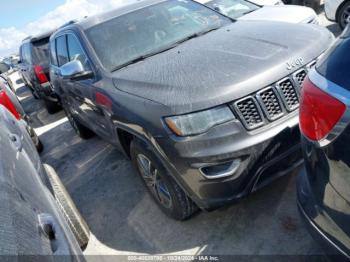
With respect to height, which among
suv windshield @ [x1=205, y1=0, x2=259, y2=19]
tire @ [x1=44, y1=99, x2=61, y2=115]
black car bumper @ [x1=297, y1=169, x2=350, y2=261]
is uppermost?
black car bumper @ [x1=297, y1=169, x2=350, y2=261]

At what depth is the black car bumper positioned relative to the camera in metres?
1.52

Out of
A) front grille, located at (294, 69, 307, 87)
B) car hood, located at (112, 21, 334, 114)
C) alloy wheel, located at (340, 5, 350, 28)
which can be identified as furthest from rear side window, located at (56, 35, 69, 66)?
alloy wheel, located at (340, 5, 350, 28)

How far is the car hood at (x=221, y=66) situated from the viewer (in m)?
2.31

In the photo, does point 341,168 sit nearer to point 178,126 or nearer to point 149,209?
point 178,126

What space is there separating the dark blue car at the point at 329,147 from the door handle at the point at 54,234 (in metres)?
1.18

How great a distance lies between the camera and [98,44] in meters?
3.49

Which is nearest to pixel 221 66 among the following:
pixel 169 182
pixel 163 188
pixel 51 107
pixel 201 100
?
pixel 201 100

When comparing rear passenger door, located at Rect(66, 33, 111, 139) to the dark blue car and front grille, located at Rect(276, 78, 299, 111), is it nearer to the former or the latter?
front grille, located at Rect(276, 78, 299, 111)

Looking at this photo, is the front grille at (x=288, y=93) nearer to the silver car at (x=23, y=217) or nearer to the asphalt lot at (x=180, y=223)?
the asphalt lot at (x=180, y=223)

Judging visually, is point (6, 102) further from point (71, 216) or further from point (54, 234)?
point (54, 234)

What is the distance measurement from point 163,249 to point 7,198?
70.8 inches

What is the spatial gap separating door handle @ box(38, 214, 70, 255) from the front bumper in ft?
3.40

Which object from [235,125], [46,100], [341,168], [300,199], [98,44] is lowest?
[46,100]

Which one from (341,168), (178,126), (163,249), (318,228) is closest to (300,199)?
(318,228)
